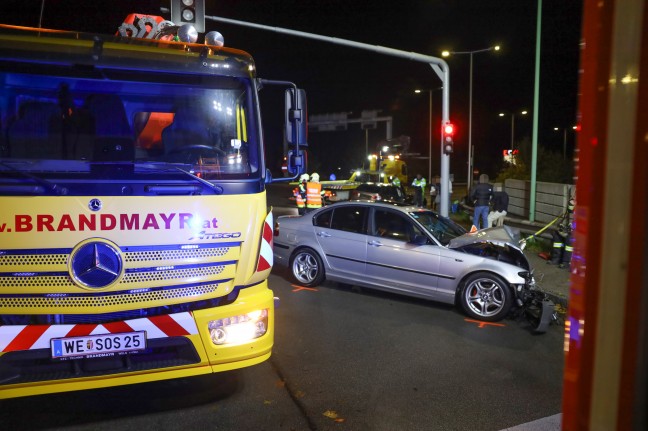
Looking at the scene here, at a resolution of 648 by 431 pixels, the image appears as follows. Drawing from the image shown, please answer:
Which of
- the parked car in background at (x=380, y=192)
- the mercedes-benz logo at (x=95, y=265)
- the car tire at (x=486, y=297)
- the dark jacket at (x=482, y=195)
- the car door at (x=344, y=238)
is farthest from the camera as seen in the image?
the parked car in background at (x=380, y=192)

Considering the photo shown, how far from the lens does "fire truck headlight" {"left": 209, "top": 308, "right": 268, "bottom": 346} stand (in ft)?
12.3

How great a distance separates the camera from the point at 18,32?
11.9 ft

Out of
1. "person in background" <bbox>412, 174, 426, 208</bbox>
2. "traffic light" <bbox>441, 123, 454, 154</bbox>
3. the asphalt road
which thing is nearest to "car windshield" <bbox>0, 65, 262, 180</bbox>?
the asphalt road

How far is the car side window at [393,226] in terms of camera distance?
295 inches

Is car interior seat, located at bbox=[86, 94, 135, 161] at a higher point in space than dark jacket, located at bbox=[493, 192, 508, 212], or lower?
higher

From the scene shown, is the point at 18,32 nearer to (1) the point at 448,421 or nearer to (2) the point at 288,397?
(2) the point at 288,397

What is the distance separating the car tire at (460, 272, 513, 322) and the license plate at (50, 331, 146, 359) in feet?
15.2

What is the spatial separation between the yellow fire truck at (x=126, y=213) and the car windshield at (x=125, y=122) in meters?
0.01

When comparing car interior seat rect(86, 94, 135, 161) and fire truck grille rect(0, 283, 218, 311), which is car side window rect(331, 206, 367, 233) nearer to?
fire truck grille rect(0, 283, 218, 311)

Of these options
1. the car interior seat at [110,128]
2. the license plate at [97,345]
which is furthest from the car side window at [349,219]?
the license plate at [97,345]

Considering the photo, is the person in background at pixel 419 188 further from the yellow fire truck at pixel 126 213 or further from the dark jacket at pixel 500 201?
the yellow fire truck at pixel 126 213

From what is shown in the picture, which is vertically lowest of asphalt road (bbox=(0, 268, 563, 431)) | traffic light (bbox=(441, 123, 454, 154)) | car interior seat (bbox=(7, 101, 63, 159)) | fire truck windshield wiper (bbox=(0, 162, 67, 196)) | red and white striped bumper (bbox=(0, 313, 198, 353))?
asphalt road (bbox=(0, 268, 563, 431))

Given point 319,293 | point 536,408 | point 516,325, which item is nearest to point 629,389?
point 536,408

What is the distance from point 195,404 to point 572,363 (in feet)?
11.6
